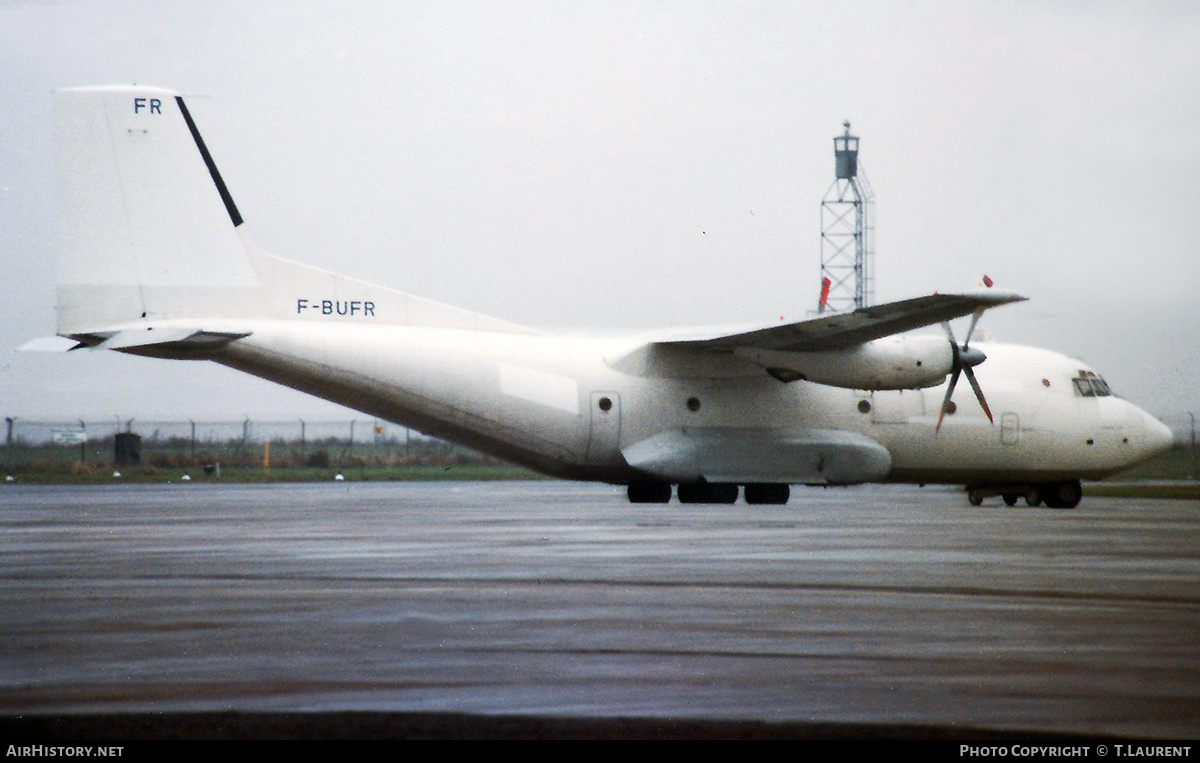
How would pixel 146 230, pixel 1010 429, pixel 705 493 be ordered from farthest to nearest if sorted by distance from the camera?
pixel 1010 429 < pixel 705 493 < pixel 146 230

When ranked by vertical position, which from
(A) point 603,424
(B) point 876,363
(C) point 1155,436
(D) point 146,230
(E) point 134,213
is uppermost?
(E) point 134,213

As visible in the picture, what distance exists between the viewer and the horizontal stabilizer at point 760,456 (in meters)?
Result: 26.1

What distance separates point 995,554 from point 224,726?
39.6ft

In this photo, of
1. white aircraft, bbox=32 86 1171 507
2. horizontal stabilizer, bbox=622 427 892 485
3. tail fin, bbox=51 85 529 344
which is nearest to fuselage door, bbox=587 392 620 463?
white aircraft, bbox=32 86 1171 507

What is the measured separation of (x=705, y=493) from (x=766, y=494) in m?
1.53

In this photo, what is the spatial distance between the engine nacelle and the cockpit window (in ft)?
18.8

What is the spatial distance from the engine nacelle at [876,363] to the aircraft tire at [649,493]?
3916 millimetres

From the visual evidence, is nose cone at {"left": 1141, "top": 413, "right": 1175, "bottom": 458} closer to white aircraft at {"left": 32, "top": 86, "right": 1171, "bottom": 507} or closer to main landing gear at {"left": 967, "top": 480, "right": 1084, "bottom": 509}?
white aircraft at {"left": 32, "top": 86, "right": 1171, "bottom": 507}

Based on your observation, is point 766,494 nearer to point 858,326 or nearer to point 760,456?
point 760,456

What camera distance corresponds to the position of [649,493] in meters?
28.5

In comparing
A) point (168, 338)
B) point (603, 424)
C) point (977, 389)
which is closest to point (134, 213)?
point (168, 338)

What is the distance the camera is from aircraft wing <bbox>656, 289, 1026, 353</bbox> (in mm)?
23438

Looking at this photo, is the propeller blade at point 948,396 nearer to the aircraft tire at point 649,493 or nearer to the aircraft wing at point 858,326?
the aircraft wing at point 858,326

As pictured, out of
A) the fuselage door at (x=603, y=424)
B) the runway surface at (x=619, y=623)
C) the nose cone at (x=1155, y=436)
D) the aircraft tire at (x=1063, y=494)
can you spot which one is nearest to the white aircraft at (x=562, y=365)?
the fuselage door at (x=603, y=424)
